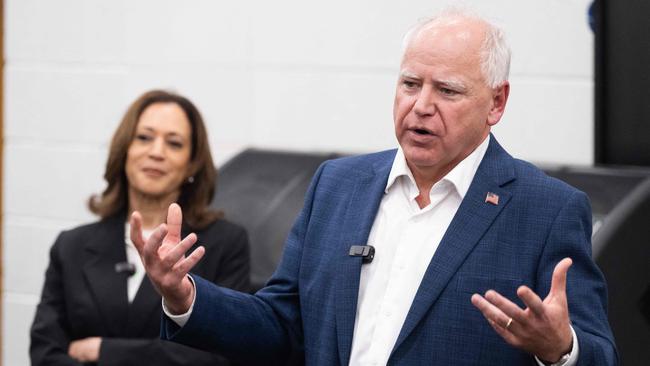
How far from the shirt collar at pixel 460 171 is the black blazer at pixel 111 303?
47.0 inches

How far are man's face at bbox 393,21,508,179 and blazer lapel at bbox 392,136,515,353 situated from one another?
0.08 meters

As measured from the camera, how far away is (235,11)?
4.20 metres

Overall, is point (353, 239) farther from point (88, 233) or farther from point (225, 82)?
point (225, 82)

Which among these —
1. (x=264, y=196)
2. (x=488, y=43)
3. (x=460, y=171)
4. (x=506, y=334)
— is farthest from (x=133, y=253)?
(x=506, y=334)

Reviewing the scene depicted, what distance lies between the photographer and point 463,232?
79.0 inches

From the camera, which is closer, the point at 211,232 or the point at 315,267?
the point at 315,267

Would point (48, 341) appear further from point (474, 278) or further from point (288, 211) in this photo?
point (474, 278)

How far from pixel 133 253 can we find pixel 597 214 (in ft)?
4.37

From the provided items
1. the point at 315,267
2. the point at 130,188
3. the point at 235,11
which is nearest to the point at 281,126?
the point at 235,11

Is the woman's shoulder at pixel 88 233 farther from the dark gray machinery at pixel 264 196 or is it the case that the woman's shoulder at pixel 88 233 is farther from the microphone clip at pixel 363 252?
the microphone clip at pixel 363 252

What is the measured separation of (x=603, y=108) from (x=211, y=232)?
126cm

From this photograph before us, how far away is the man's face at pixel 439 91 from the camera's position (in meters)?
2.01

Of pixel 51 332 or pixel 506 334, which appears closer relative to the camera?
pixel 506 334

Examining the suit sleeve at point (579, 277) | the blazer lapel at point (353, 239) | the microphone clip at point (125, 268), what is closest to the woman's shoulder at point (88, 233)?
the microphone clip at point (125, 268)
